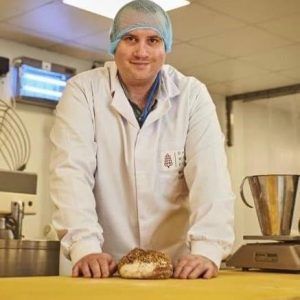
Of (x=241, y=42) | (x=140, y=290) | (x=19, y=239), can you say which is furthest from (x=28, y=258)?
(x=140, y=290)

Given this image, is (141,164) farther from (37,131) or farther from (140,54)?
(37,131)

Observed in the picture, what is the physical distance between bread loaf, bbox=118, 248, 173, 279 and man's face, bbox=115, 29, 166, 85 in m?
0.46

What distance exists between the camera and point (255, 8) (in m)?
3.27

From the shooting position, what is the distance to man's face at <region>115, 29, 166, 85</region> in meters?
1.47

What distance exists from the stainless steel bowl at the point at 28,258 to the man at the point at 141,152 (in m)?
1.30

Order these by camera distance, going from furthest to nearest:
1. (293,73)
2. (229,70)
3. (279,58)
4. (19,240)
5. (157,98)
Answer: (293,73), (229,70), (279,58), (19,240), (157,98)

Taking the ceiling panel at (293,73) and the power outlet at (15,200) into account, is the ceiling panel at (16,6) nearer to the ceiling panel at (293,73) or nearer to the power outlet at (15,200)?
the power outlet at (15,200)

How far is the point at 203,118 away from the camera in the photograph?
62.0 inches

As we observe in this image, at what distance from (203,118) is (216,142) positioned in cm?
7

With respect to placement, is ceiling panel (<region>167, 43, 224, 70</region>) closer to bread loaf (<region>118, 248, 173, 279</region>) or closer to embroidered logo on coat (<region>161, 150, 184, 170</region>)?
embroidered logo on coat (<region>161, 150, 184, 170</region>)

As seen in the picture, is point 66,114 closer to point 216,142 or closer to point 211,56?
point 216,142

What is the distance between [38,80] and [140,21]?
2.58m

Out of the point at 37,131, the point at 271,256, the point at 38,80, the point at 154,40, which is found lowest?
the point at 271,256

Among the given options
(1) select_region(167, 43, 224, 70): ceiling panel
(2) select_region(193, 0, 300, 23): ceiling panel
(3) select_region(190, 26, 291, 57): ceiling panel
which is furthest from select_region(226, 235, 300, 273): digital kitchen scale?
(1) select_region(167, 43, 224, 70): ceiling panel
